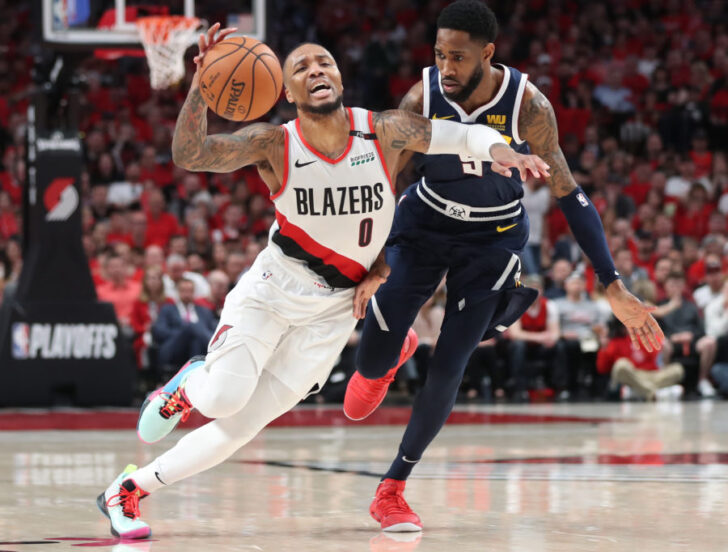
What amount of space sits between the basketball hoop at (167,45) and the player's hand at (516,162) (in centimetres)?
589

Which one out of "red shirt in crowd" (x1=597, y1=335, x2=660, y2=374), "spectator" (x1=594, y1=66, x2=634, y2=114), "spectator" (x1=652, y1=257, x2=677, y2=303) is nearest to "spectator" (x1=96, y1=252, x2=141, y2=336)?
"red shirt in crowd" (x1=597, y1=335, x2=660, y2=374)

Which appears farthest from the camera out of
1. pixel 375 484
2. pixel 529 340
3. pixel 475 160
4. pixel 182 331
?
pixel 529 340

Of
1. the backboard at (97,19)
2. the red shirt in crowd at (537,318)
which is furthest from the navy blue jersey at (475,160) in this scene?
the red shirt in crowd at (537,318)

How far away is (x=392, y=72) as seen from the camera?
18250 mm

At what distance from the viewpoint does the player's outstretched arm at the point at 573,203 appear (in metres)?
5.42

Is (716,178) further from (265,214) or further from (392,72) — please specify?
(265,214)

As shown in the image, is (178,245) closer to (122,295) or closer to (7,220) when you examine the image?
(122,295)

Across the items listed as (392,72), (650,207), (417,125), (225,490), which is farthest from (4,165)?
(417,125)

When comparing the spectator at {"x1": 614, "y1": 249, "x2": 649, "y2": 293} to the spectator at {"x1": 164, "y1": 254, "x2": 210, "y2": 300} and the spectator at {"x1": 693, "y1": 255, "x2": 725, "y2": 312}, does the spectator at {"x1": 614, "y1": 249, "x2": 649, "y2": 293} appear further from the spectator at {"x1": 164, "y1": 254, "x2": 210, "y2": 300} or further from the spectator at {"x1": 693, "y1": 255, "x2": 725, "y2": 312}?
the spectator at {"x1": 164, "y1": 254, "x2": 210, "y2": 300}

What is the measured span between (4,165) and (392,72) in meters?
5.85

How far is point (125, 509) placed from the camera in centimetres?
488

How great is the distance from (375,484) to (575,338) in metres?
7.17

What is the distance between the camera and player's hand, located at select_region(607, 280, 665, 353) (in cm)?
535

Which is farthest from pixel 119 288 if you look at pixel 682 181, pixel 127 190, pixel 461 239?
pixel 682 181
